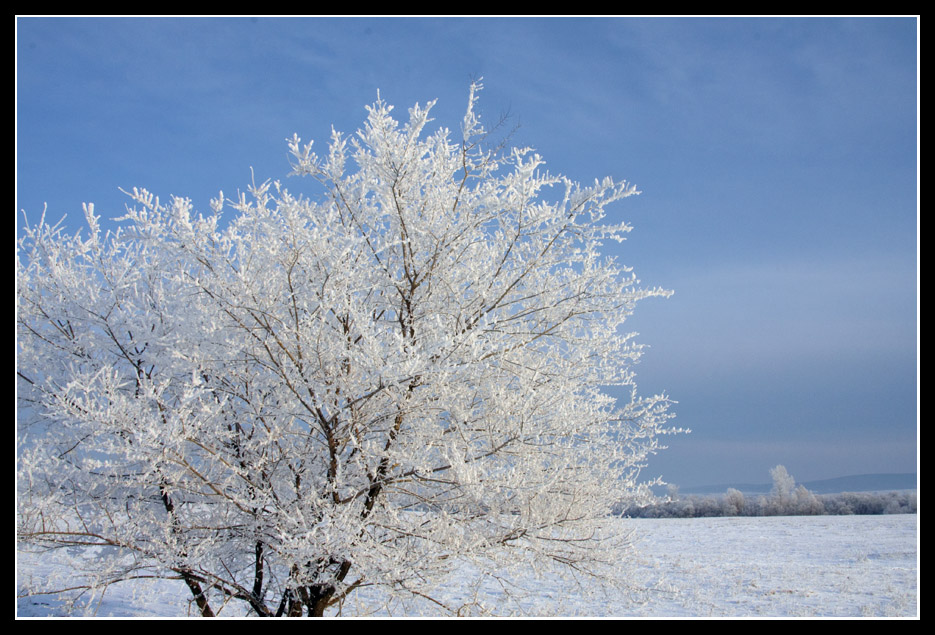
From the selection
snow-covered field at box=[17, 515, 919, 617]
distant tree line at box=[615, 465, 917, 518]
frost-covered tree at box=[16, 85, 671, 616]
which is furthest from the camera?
distant tree line at box=[615, 465, 917, 518]

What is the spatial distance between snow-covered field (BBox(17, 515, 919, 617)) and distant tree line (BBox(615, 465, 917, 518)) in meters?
10.6

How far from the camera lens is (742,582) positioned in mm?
13344

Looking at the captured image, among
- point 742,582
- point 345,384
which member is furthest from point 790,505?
point 345,384

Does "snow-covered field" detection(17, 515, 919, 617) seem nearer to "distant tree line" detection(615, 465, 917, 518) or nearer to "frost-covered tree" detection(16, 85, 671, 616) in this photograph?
"frost-covered tree" detection(16, 85, 671, 616)

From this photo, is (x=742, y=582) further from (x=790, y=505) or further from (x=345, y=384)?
(x=790, y=505)

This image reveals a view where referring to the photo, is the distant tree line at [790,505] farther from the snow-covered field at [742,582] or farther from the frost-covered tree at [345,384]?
the frost-covered tree at [345,384]

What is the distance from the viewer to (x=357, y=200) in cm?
450

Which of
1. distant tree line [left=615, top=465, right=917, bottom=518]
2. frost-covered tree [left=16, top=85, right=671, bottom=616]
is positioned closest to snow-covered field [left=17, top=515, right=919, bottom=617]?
frost-covered tree [left=16, top=85, right=671, bottom=616]

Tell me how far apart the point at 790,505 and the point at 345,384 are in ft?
146

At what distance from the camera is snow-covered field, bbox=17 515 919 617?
21.0 ft

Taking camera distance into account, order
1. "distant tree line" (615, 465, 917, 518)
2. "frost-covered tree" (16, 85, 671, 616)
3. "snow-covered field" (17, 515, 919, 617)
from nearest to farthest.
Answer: "frost-covered tree" (16, 85, 671, 616) < "snow-covered field" (17, 515, 919, 617) < "distant tree line" (615, 465, 917, 518)

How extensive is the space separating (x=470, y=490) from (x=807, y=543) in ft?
75.3

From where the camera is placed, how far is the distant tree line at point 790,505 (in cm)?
→ 3434
